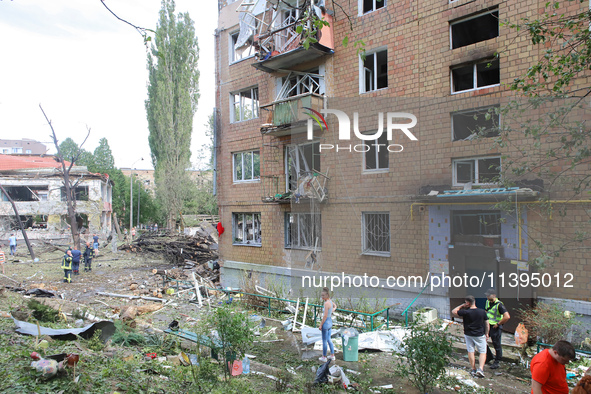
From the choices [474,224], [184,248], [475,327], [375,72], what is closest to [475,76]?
[375,72]

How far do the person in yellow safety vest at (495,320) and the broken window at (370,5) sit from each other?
26.3ft

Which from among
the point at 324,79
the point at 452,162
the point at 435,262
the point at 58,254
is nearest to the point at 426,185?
the point at 452,162

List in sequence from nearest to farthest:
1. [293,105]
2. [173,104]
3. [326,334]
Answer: [326,334]
[293,105]
[173,104]

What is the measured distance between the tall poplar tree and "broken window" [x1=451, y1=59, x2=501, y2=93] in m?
28.4

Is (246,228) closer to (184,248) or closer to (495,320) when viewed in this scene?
(184,248)

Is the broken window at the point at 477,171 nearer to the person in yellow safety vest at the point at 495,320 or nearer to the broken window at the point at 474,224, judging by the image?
the broken window at the point at 474,224

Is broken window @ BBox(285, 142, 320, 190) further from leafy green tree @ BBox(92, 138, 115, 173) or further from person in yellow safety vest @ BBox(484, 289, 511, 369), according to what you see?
leafy green tree @ BBox(92, 138, 115, 173)

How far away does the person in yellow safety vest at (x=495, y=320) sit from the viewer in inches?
310

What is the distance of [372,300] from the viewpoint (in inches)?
407

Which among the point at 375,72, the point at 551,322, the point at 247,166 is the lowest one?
the point at 551,322

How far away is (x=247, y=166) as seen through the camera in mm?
16797

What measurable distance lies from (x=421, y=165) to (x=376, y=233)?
6.67ft

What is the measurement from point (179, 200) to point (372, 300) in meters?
28.8

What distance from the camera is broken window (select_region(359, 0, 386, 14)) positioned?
10.1m
